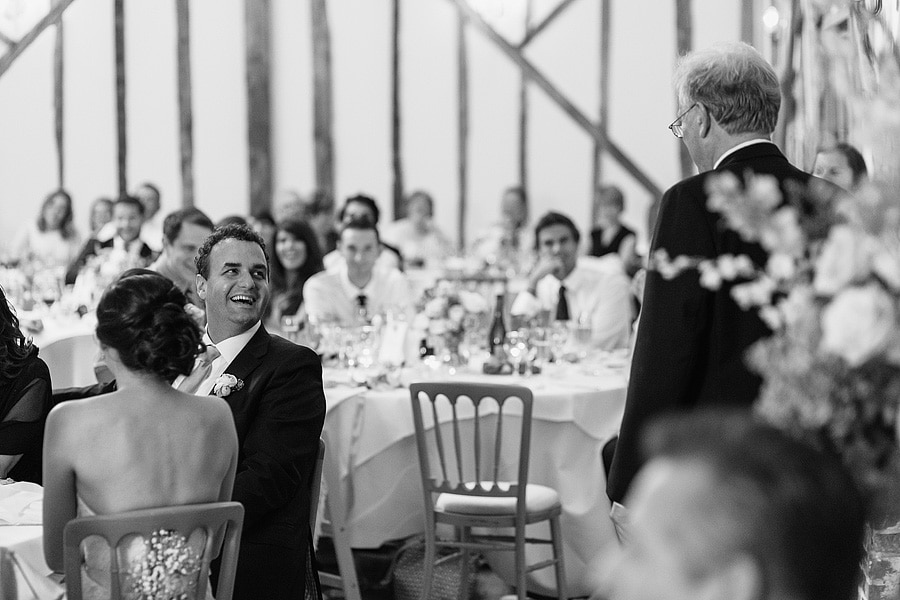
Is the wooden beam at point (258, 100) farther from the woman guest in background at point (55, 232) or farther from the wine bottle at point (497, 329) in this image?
the wine bottle at point (497, 329)

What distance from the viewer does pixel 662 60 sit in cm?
1088

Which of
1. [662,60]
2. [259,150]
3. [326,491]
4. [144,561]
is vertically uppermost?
[662,60]

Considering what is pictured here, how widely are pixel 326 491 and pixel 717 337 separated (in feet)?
7.16

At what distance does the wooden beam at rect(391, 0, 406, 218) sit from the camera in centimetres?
1113

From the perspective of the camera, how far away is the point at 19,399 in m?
3.15

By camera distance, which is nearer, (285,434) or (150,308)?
(150,308)

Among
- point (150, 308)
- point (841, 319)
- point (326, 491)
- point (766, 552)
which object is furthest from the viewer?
point (326, 491)

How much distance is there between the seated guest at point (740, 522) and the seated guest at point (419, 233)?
9.14 meters

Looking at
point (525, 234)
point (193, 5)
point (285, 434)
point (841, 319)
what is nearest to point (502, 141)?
point (525, 234)

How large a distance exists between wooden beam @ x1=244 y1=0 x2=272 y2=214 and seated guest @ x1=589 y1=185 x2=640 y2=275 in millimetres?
3108

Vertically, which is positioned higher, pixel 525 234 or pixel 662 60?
pixel 662 60

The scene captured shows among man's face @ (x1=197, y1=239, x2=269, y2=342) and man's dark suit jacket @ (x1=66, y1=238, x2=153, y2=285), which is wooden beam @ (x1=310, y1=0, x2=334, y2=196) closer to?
man's dark suit jacket @ (x1=66, y1=238, x2=153, y2=285)

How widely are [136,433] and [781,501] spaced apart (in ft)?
4.87

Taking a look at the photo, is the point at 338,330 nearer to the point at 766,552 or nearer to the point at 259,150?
the point at 766,552
